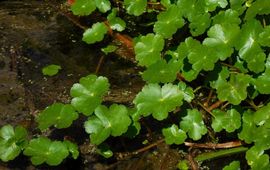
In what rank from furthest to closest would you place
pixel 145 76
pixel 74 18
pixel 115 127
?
pixel 74 18
pixel 145 76
pixel 115 127

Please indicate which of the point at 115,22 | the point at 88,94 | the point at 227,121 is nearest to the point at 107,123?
the point at 88,94

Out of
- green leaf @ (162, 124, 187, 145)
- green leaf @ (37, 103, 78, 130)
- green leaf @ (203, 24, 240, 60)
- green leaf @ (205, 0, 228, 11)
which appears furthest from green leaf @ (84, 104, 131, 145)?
green leaf @ (205, 0, 228, 11)

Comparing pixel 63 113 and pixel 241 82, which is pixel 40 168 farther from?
pixel 241 82

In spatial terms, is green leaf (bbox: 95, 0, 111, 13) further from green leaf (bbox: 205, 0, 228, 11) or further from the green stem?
the green stem

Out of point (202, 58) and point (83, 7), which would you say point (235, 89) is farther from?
point (83, 7)

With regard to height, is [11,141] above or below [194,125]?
below

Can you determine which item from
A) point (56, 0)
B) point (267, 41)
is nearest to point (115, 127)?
point (267, 41)
